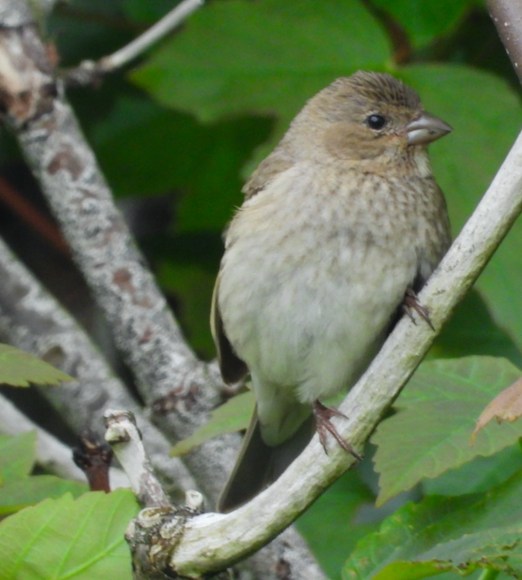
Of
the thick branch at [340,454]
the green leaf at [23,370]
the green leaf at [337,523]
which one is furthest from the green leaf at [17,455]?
the green leaf at [337,523]

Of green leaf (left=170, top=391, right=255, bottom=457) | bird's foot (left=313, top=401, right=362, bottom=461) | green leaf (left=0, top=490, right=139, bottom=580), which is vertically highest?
bird's foot (left=313, top=401, right=362, bottom=461)

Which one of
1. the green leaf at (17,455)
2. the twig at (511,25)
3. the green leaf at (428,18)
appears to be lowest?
the green leaf at (17,455)

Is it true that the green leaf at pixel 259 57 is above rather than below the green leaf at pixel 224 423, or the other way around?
above

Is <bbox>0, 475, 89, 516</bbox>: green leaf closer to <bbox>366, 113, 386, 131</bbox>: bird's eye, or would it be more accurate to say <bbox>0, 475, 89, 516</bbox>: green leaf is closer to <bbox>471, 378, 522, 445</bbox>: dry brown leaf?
<bbox>471, 378, 522, 445</bbox>: dry brown leaf

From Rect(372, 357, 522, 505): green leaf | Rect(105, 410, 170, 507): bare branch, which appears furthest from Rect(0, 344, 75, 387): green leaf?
Rect(372, 357, 522, 505): green leaf

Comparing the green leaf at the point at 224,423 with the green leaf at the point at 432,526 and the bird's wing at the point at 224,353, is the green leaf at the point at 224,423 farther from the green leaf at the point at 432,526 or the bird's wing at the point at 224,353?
the green leaf at the point at 432,526

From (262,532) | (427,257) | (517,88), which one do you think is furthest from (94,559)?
(517,88)

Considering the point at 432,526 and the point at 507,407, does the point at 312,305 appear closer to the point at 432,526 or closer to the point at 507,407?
the point at 432,526

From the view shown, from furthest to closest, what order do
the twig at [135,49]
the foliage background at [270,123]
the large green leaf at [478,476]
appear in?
the twig at [135,49] < the foliage background at [270,123] < the large green leaf at [478,476]
